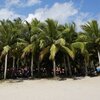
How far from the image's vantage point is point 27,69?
40.8 metres

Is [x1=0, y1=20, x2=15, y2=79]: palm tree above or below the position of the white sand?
above

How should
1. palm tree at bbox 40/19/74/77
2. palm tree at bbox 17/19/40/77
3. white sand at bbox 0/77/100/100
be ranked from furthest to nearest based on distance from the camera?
palm tree at bbox 17/19/40/77 < palm tree at bbox 40/19/74/77 < white sand at bbox 0/77/100/100

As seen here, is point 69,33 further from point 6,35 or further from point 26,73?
point 26,73

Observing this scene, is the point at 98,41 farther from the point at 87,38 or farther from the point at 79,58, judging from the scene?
the point at 79,58

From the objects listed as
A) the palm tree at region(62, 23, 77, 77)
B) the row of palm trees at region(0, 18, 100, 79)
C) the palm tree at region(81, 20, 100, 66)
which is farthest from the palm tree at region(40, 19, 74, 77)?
the palm tree at region(81, 20, 100, 66)

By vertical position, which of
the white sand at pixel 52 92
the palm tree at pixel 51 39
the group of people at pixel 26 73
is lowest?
the white sand at pixel 52 92

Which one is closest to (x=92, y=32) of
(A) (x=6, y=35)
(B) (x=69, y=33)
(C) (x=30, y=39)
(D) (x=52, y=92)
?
(B) (x=69, y=33)

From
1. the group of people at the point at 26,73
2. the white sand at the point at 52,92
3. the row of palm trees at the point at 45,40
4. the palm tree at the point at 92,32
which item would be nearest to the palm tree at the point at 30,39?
the row of palm trees at the point at 45,40

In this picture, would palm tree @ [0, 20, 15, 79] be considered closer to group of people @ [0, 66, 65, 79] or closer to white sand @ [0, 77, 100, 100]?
group of people @ [0, 66, 65, 79]

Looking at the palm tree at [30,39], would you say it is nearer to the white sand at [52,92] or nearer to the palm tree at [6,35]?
the palm tree at [6,35]

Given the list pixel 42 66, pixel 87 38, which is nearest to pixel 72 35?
pixel 87 38

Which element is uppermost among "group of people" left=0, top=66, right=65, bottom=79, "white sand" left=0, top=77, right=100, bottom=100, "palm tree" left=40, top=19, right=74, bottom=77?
"palm tree" left=40, top=19, right=74, bottom=77

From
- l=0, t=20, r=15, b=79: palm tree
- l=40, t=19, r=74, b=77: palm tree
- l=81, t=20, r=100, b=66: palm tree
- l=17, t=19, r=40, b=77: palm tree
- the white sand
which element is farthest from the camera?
l=81, t=20, r=100, b=66: palm tree

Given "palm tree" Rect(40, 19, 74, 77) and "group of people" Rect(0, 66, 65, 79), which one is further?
"group of people" Rect(0, 66, 65, 79)
